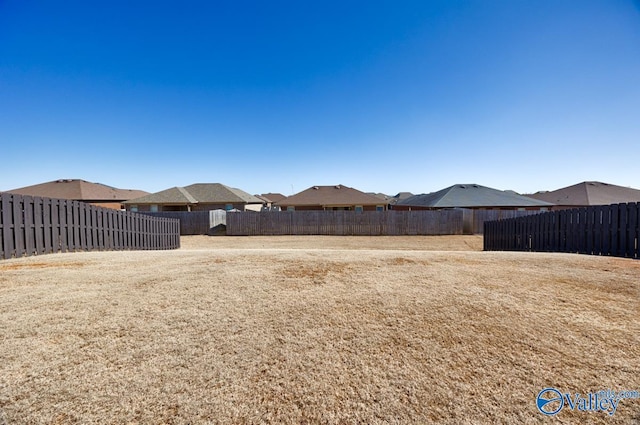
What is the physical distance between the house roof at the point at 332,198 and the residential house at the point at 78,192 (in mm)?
23218

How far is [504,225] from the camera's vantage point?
529 inches

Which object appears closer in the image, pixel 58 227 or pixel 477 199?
pixel 58 227

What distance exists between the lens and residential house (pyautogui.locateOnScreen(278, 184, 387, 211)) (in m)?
32.2

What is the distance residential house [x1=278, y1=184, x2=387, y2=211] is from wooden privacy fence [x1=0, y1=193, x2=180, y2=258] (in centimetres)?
2163

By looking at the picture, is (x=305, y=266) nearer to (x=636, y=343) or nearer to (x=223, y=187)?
(x=636, y=343)

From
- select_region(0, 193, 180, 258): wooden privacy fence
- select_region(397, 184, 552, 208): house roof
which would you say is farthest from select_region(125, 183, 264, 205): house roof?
select_region(397, 184, 552, 208): house roof

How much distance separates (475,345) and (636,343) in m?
1.47

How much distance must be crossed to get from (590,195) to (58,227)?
157 feet

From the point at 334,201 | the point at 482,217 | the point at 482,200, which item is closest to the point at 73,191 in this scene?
the point at 334,201

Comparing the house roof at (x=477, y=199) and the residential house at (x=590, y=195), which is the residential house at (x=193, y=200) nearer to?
the house roof at (x=477, y=199)

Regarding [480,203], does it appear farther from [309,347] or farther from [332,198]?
[309,347]

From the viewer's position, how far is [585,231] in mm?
8211

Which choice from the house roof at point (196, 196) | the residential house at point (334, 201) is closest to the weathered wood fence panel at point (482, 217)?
the residential house at point (334, 201)

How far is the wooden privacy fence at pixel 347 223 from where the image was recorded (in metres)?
22.6
